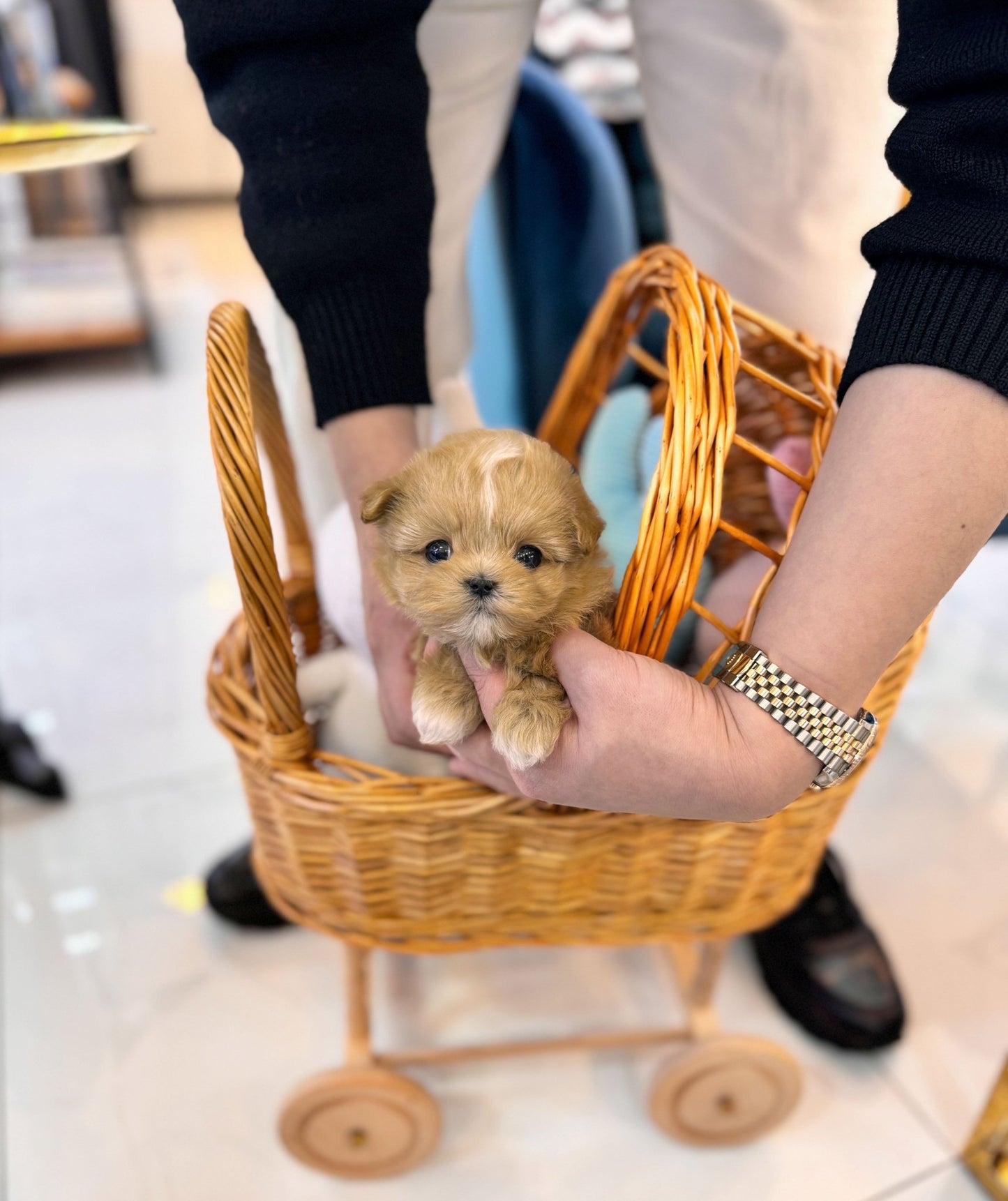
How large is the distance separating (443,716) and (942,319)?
34cm

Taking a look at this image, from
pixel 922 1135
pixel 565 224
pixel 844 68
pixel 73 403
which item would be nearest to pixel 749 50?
→ pixel 844 68

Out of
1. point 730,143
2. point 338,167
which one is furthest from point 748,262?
point 338,167

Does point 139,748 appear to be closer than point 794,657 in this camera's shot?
No

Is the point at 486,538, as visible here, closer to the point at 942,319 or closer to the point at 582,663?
the point at 582,663

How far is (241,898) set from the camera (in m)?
1.04

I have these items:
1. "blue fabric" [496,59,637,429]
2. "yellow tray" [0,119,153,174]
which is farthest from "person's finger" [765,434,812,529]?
"blue fabric" [496,59,637,429]

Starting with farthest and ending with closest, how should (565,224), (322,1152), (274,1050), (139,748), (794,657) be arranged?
(565,224)
(139,748)
(274,1050)
(322,1152)
(794,657)

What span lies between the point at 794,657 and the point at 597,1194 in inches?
24.1

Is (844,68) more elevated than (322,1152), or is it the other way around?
(844,68)

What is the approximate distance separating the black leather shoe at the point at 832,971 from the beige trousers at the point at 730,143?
0.61 meters

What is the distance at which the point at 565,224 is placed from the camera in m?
1.43

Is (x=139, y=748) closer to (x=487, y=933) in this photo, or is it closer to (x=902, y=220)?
(x=487, y=933)

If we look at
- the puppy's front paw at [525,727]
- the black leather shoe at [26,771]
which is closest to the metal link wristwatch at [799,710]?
the puppy's front paw at [525,727]

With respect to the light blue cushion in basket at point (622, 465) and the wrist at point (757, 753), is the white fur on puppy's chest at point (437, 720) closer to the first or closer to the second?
the wrist at point (757, 753)
